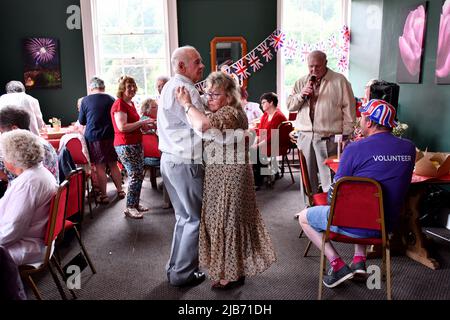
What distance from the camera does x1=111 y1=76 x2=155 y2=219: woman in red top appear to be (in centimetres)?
400

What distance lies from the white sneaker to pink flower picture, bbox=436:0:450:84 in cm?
347

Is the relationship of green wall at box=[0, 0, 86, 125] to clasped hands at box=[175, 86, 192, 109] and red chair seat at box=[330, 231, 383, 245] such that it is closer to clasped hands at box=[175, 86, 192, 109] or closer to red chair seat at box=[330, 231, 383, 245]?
clasped hands at box=[175, 86, 192, 109]

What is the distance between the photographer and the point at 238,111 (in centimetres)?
238

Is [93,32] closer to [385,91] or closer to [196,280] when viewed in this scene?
[385,91]

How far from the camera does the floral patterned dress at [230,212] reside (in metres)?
2.38

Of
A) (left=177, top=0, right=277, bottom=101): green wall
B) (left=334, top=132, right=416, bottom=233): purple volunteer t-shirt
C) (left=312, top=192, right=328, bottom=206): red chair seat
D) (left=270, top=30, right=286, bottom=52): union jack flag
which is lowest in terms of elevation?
(left=312, top=192, right=328, bottom=206): red chair seat

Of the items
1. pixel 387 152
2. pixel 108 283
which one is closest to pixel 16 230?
pixel 108 283

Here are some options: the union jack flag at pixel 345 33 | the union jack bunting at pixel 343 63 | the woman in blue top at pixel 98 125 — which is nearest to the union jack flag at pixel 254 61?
the union jack bunting at pixel 343 63

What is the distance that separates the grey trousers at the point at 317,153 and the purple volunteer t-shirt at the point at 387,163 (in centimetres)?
144

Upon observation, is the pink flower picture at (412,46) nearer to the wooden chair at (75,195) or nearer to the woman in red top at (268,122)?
the woman in red top at (268,122)

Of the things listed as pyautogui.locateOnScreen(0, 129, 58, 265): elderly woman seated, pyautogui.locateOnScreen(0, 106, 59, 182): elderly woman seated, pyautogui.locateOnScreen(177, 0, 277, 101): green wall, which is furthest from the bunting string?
pyautogui.locateOnScreen(0, 129, 58, 265): elderly woman seated

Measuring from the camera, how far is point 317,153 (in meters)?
3.87

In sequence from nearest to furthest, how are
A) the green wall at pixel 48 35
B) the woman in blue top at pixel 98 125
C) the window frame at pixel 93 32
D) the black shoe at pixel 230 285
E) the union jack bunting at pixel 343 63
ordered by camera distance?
1. the black shoe at pixel 230 285
2. the woman in blue top at pixel 98 125
3. the green wall at pixel 48 35
4. the window frame at pixel 93 32
5. the union jack bunting at pixel 343 63
